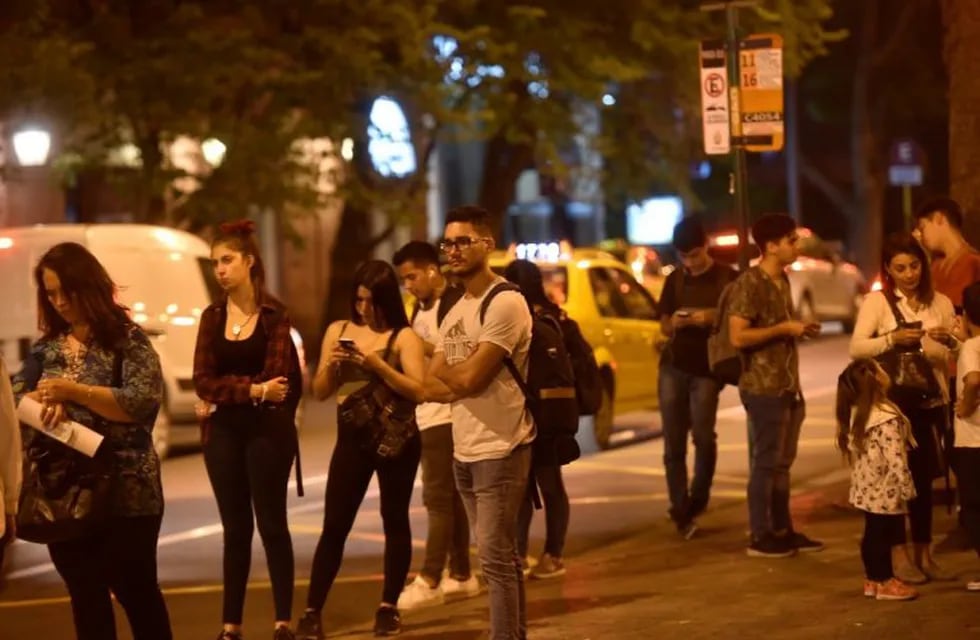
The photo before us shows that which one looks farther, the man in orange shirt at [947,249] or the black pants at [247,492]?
the man in orange shirt at [947,249]

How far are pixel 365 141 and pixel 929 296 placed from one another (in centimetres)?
1472

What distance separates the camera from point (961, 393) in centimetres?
830

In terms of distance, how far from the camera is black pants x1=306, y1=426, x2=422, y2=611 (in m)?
8.30

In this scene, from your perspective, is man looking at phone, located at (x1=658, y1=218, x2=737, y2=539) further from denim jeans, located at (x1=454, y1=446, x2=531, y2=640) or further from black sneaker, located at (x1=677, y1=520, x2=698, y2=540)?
denim jeans, located at (x1=454, y1=446, x2=531, y2=640)

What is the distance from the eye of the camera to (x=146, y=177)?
20812 millimetres

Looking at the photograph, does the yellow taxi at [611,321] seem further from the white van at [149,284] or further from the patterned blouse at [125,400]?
the patterned blouse at [125,400]

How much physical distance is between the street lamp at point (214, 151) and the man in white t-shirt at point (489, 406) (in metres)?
14.0

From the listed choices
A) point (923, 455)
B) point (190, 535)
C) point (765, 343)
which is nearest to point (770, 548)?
point (765, 343)

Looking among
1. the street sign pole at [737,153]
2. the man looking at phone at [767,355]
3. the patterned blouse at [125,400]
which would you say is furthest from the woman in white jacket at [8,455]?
the street sign pole at [737,153]

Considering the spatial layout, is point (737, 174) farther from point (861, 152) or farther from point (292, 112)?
point (861, 152)

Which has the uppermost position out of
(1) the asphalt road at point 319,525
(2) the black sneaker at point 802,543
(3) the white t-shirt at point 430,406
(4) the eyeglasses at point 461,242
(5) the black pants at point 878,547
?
(4) the eyeglasses at point 461,242

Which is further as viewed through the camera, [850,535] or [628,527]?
[628,527]

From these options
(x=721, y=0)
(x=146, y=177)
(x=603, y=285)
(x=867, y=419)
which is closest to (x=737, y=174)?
(x=721, y=0)

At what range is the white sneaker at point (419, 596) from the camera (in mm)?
9016
